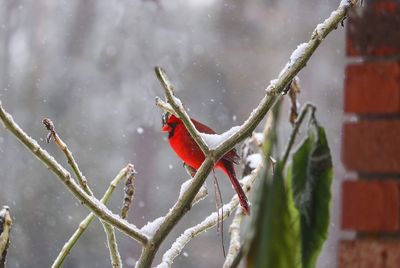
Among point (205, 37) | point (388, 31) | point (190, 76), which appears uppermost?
point (205, 37)

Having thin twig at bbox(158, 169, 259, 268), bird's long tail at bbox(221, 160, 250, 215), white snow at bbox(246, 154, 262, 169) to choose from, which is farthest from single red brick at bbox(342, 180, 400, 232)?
white snow at bbox(246, 154, 262, 169)

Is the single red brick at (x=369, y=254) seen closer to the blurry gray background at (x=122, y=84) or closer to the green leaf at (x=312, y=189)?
the green leaf at (x=312, y=189)

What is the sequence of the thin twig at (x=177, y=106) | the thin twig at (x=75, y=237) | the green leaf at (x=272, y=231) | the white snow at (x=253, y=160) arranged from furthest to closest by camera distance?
the white snow at (x=253, y=160) < the thin twig at (x=75, y=237) < the thin twig at (x=177, y=106) < the green leaf at (x=272, y=231)

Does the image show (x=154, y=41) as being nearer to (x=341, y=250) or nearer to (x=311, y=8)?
(x=311, y=8)

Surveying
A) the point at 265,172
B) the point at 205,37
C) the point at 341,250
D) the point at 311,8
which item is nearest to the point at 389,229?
the point at 341,250

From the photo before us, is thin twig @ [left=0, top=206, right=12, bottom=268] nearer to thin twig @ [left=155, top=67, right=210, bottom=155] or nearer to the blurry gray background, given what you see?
thin twig @ [left=155, top=67, right=210, bottom=155]

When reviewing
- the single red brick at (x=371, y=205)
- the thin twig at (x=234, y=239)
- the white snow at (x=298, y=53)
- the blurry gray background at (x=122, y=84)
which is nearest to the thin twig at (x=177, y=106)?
the white snow at (x=298, y=53)

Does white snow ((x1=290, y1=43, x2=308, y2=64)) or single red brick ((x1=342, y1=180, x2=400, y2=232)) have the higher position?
white snow ((x1=290, y1=43, x2=308, y2=64))
